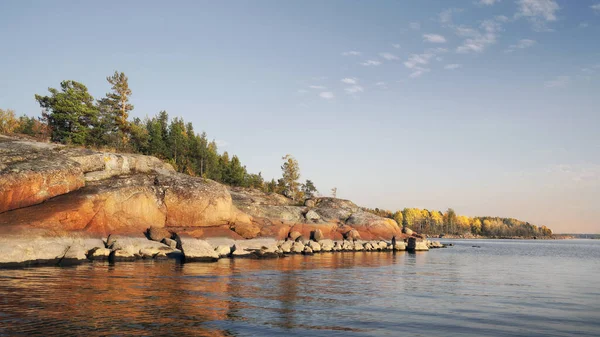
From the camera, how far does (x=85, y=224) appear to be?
34.8 m


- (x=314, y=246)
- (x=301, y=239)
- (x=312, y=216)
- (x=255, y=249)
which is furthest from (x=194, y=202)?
(x=312, y=216)

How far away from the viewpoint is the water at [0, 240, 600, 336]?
1220cm

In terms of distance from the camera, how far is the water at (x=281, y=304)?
12.2 meters

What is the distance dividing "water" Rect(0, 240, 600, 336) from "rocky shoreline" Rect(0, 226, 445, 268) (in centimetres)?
381

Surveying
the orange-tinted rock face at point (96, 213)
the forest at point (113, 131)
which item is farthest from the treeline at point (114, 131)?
the orange-tinted rock face at point (96, 213)

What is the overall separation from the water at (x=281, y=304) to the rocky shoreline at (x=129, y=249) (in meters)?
3.81

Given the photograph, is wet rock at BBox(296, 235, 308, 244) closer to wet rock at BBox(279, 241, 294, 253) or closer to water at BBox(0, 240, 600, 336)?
wet rock at BBox(279, 241, 294, 253)

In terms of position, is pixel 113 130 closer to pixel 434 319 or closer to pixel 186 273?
pixel 186 273

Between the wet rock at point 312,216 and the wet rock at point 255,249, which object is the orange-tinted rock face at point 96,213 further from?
the wet rock at point 312,216

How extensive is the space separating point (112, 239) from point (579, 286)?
1398 inches

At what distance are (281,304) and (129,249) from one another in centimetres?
2273

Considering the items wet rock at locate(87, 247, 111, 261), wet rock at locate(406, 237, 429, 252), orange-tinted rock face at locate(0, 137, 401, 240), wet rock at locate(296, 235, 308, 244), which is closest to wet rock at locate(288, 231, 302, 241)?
wet rock at locate(296, 235, 308, 244)

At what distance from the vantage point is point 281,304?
1625cm

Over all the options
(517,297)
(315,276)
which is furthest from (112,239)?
(517,297)
